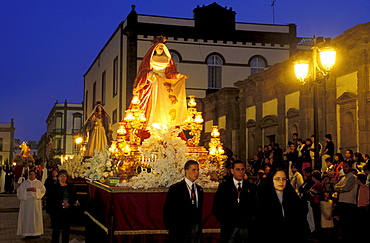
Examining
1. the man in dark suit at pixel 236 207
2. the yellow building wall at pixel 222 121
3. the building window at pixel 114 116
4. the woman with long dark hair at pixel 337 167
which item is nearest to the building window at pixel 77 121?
the building window at pixel 114 116

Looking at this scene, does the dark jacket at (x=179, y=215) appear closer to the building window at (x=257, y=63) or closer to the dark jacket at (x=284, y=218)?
the dark jacket at (x=284, y=218)

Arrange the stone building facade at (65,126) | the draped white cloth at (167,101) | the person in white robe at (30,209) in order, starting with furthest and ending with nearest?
the stone building facade at (65,126) → the person in white robe at (30,209) → the draped white cloth at (167,101)

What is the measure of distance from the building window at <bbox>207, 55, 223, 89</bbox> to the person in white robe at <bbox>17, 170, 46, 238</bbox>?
2384 cm

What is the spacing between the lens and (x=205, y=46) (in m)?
36.3

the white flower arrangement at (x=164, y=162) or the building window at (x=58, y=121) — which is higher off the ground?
the building window at (x=58, y=121)

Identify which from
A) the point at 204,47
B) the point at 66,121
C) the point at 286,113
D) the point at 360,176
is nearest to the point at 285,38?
the point at 204,47

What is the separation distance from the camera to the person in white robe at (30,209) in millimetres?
13336

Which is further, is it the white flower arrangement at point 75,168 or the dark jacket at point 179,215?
the white flower arrangement at point 75,168

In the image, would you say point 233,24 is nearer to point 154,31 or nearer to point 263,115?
point 154,31

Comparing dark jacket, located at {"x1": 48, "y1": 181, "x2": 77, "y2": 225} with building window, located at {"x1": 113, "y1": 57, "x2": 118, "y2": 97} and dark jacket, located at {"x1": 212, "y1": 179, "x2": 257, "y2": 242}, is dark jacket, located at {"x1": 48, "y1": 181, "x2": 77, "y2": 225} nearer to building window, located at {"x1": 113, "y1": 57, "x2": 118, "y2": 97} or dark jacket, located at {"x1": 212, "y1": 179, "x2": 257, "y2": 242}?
dark jacket, located at {"x1": 212, "y1": 179, "x2": 257, "y2": 242}

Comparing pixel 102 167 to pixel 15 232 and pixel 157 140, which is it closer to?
pixel 157 140

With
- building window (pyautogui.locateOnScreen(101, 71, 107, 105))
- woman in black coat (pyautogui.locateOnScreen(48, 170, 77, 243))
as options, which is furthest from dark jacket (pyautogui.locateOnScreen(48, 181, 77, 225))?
building window (pyautogui.locateOnScreen(101, 71, 107, 105))

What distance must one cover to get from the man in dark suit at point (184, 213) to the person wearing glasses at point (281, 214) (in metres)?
1.03

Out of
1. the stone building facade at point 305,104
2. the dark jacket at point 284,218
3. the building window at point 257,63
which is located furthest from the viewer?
the building window at point 257,63
